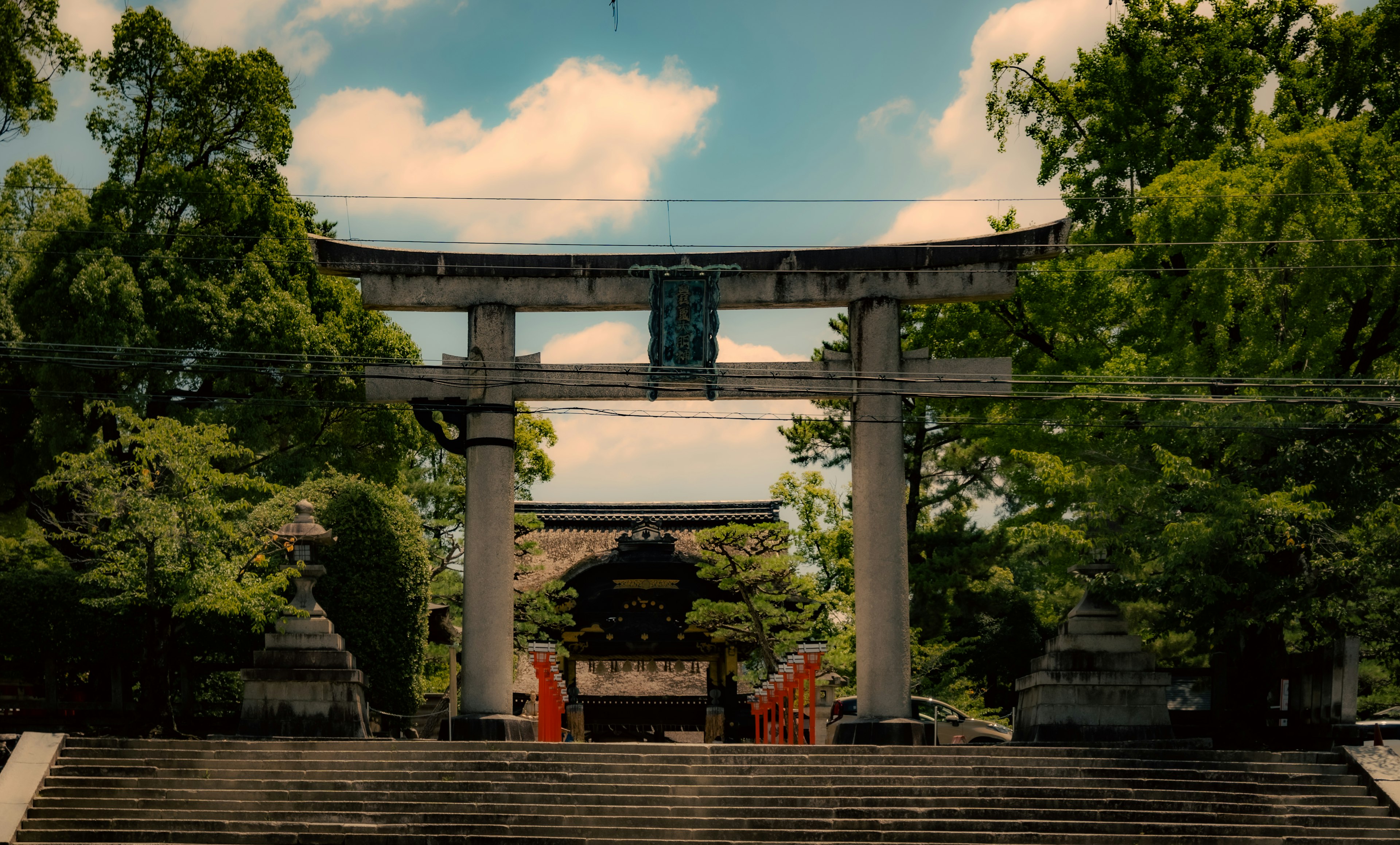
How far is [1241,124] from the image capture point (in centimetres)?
2159

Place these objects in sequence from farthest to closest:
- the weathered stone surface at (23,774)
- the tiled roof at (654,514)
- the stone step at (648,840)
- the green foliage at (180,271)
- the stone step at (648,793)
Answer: the tiled roof at (654,514) → the green foliage at (180,271) → the stone step at (648,793) → the weathered stone surface at (23,774) → the stone step at (648,840)

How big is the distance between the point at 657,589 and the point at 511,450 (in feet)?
32.5

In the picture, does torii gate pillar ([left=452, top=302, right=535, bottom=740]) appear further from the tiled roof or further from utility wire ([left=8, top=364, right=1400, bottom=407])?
the tiled roof

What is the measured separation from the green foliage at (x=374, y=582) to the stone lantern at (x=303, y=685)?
8.51ft

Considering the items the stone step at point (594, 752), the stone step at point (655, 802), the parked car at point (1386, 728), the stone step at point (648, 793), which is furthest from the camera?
the parked car at point (1386, 728)

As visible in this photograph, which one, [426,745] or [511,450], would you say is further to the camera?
[511,450]

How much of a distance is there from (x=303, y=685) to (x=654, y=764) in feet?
16.1

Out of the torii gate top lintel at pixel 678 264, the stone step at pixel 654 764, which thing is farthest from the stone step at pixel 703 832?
the torii gate top lintel at pixel 678 264

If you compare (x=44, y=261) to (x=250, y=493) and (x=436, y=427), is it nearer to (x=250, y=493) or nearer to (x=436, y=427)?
(x=250, y=493)

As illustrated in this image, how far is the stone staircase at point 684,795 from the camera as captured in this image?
500 inches

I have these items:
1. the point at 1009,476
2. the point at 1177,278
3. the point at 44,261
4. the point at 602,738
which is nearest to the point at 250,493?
the point at 44,261

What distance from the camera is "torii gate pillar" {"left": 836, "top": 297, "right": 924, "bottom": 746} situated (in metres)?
16.3

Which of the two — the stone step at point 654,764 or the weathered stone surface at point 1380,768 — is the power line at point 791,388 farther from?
the stone step at point 654,764

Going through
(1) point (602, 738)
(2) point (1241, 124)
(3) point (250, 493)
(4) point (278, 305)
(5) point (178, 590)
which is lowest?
(1) point (602, 738)
